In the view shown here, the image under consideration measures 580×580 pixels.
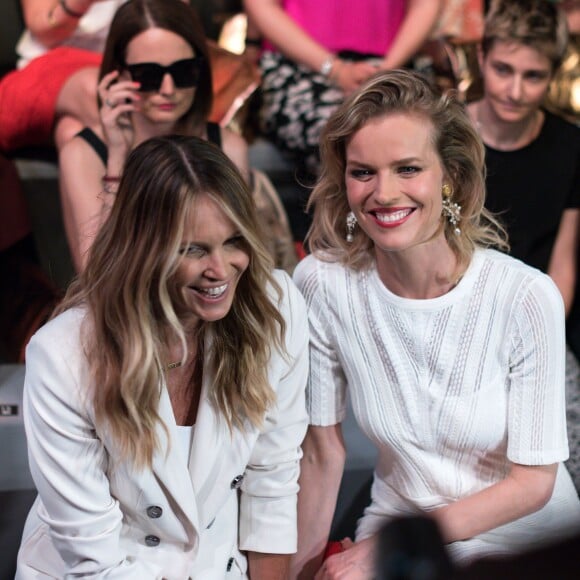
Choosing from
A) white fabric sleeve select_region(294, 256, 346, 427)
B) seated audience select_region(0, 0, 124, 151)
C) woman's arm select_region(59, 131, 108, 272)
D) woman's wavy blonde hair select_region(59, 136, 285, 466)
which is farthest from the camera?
seated audience select_region(0, 0, 124, 151)

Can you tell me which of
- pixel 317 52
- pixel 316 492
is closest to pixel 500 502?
pixel 316 492

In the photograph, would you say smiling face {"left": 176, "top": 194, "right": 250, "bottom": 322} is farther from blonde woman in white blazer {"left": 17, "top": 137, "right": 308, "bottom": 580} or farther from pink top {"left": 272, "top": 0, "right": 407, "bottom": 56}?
pink top {"left": 272, "top": 0, "right": 407, "bottom": 56}

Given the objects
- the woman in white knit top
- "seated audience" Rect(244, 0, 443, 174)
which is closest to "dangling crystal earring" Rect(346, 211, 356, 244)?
the woman in white knit top

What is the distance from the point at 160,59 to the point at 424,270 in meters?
0.91

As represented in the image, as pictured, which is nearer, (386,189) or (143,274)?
(143,274)

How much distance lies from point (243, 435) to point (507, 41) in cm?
121

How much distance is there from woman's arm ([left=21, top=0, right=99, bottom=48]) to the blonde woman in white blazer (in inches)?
51.6

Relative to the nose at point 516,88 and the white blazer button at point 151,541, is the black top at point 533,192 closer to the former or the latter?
the nose at point 516,88

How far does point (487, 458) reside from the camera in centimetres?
166

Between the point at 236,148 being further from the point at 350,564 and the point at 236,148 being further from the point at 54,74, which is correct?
the point at 350,564

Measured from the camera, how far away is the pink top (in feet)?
8.82

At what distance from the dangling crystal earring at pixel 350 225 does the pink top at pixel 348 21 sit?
1.15m

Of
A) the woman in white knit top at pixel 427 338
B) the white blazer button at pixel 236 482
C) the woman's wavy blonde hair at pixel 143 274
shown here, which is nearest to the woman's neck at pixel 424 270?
the woman in white knit top at pixel 427 338

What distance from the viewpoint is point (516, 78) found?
2.26 m
